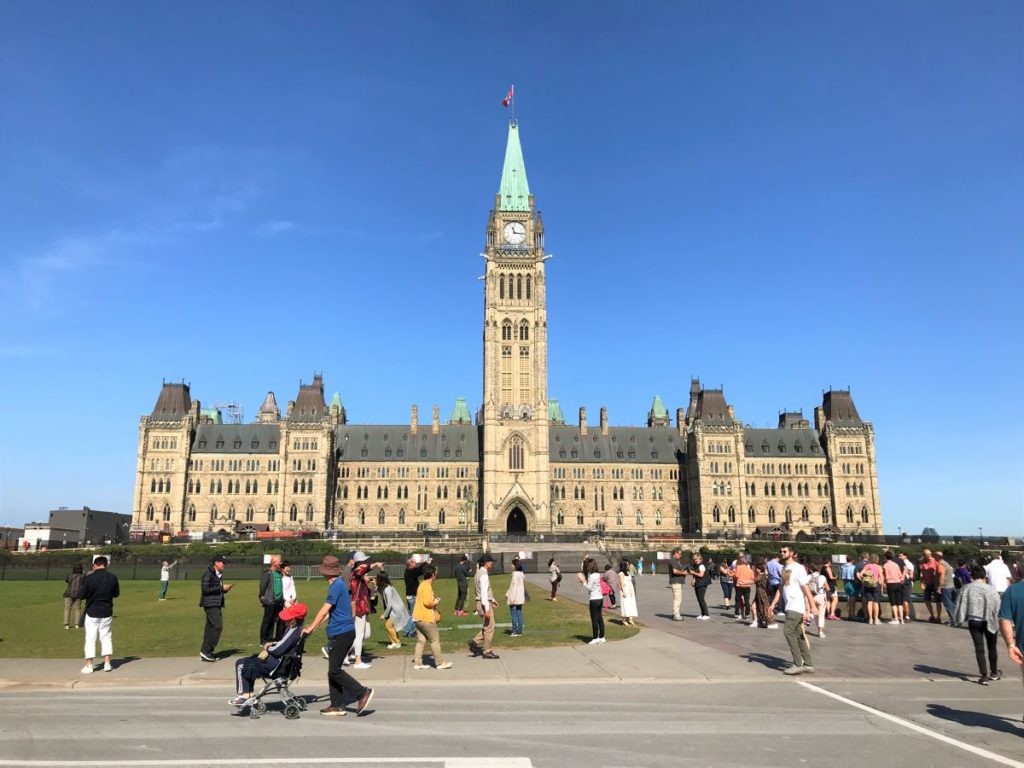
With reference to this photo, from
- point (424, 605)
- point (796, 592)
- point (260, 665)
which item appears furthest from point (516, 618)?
point (260, 665)

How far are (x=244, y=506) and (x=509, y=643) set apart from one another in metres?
92.8

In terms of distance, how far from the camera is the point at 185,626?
22.4 m

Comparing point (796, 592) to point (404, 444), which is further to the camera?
point (404, 444)

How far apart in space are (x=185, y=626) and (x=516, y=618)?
1012cm

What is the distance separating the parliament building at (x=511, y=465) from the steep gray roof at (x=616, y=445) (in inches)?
8.4

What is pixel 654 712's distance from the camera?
457 inches

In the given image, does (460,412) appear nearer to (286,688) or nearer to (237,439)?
(237,439)

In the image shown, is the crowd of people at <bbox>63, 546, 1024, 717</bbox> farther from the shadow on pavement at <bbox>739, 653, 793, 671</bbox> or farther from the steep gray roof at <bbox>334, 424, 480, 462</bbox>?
the steep gray roof at <bbox>334, 424, 480, 462</bbox>

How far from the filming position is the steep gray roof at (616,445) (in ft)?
368

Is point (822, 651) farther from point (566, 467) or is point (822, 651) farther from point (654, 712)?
point (566, 467)

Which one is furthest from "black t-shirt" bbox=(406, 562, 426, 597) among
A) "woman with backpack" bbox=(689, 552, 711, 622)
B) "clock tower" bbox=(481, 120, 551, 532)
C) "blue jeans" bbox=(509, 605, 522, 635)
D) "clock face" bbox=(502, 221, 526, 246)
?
"clock face" bbox=(502, 221, 526, 246)

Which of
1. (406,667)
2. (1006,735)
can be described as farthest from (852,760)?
(406,667)

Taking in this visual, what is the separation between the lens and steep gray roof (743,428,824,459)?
110 metres

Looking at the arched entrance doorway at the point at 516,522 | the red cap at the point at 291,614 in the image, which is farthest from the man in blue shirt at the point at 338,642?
the arched entrance doorway at the point at 516,522
